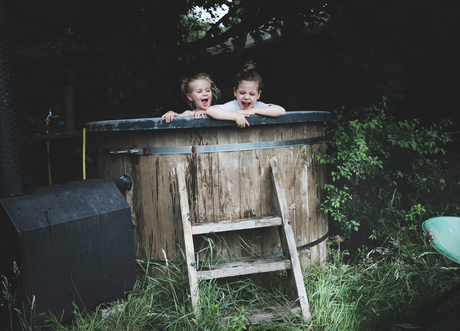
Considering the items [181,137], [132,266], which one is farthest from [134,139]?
[132,266]

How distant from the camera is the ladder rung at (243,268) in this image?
6.42ft

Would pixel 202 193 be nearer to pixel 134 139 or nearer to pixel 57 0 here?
pixel 134 139

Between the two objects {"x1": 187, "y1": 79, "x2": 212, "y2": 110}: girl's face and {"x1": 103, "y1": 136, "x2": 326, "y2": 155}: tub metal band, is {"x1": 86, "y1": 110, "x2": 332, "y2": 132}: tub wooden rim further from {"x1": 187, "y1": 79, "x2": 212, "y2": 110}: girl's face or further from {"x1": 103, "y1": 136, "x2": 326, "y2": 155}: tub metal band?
{"x1": 187, "y1": 79, "x2": 212, "y2": 110}: girl's face

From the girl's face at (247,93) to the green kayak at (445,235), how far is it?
1557 millimetres

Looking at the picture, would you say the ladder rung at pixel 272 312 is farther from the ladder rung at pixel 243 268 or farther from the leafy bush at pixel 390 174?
the leafy bush at pixel 390 174

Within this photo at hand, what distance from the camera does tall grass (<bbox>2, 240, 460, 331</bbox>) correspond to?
1893 mm

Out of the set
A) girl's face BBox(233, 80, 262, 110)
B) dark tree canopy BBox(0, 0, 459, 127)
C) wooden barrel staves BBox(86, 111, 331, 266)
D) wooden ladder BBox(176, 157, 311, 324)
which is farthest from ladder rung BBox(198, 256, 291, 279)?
dark tree canopy BBox(0, 0, 459, 127)

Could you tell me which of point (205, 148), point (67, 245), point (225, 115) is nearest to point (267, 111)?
point (225, 115)

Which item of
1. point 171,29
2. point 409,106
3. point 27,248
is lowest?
point 27,248

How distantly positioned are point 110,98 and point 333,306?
2867mm

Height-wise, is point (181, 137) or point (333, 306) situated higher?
point (181, 137)

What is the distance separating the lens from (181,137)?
7.11ft

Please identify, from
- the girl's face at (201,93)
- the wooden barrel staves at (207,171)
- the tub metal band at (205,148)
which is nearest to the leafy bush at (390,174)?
the wooden barrel staves at (207,171)

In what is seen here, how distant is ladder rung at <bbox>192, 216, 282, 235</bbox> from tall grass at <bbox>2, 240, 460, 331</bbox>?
295mm
